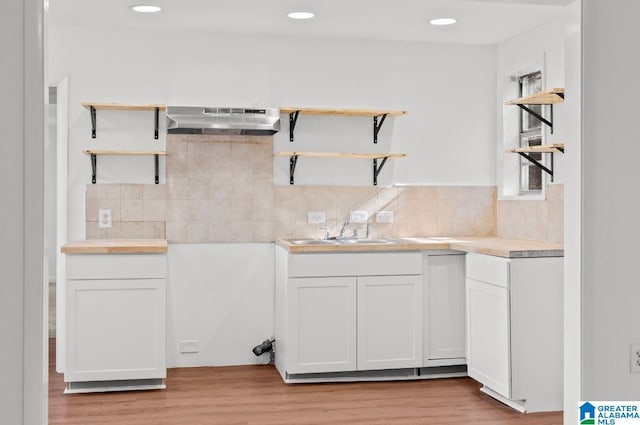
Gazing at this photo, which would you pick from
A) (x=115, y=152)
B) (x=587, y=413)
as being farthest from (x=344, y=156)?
(x=587, y=413)

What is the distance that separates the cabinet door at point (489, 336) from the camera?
4148 mm

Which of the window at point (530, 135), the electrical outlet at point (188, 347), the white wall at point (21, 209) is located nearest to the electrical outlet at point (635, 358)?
the white wall at point (21, 209)

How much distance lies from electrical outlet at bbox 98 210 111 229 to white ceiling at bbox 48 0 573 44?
1.32 m

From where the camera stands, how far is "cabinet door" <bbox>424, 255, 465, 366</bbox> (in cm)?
487

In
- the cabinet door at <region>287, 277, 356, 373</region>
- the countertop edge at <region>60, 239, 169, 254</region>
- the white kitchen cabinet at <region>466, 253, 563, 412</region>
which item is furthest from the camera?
the cabinet door at <region>287, 277, 356, 373</region>

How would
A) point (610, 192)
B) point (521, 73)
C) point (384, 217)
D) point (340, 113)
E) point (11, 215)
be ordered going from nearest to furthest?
1. point (11, 215)
2. point (610, 192)
3. point (340, 113)
4. point (521, 73)
5. point (384, 217)

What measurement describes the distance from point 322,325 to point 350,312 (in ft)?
0.67

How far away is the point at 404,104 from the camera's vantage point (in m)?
5.48

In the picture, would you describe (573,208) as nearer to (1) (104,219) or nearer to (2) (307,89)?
(2) (307,89)

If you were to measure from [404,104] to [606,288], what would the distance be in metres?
3.18

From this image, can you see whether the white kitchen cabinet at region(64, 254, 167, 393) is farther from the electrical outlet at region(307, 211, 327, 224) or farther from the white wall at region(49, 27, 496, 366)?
the electrical outlet at region(307, 211, 327, 224)

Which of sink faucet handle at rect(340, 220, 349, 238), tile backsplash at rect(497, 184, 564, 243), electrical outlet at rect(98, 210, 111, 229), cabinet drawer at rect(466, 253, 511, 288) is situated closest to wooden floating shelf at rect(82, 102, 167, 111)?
electrical outlet at rect(98, 210, 111, 229)

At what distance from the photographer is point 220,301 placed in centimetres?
523

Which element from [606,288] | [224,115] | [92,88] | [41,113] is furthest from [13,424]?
[92,88]
